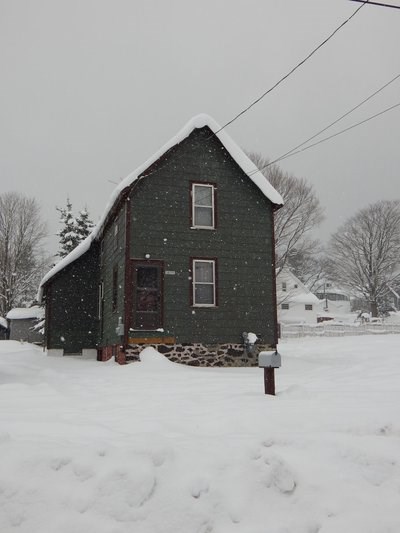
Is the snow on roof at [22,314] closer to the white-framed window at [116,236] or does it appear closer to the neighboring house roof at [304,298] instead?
the white-framed window at [116,236]

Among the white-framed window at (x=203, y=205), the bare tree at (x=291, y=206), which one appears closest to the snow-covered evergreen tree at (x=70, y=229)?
the bare tree at (x=291, y=206)

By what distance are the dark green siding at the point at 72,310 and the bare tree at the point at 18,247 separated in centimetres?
2675

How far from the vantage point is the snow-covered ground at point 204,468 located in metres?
4.02

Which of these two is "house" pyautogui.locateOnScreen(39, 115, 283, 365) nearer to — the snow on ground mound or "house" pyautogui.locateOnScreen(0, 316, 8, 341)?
the snow on ground mound

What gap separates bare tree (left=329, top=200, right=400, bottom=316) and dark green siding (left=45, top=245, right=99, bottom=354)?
123ft

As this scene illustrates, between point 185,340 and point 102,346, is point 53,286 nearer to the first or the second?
point 102,346

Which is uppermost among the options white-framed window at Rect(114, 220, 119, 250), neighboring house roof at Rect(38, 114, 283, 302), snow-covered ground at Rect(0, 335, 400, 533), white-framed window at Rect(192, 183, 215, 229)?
neighboring house roof at Rect(38, 114, 283, 302)

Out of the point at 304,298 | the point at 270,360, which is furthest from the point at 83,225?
the point at 304,298

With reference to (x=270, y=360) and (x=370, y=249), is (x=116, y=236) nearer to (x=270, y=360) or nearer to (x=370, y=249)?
(x=270, y=360)

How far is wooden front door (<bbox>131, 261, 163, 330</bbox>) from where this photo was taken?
1516 cm

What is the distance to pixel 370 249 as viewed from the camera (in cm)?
5253

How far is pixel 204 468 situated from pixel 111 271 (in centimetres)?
1367

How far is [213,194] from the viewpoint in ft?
54.3

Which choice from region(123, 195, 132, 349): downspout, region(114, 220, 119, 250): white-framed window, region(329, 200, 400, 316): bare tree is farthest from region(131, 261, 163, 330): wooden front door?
region(329, 200, 400, 316): bare tree
